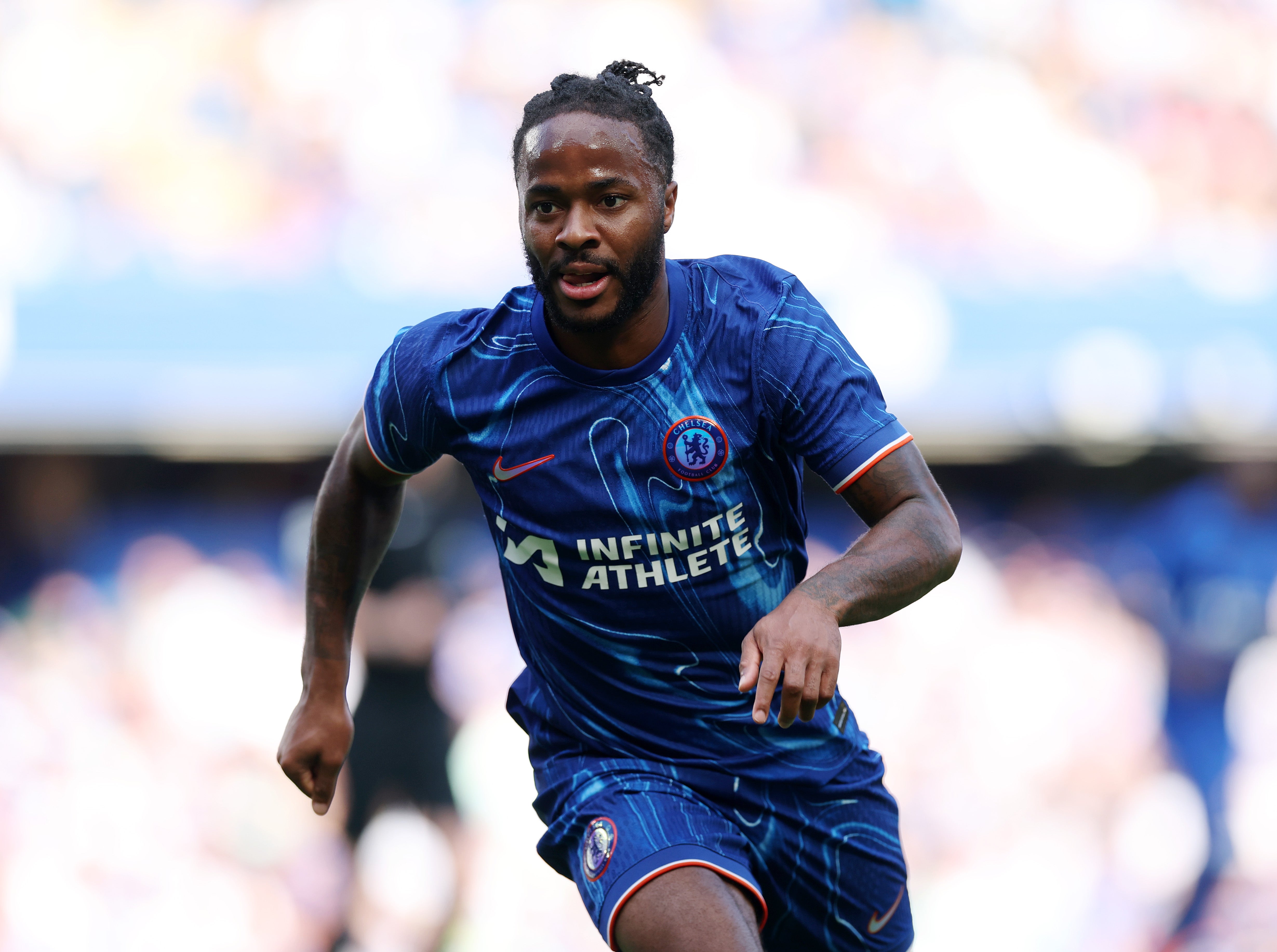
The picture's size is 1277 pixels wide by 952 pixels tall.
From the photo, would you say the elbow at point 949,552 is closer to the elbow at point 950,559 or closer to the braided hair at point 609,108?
the elbow at point 950,559

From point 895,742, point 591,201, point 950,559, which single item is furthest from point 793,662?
point 895,742

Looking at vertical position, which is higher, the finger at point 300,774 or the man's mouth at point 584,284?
the man's mouth at point 584,284

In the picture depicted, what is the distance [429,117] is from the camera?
7.48 m

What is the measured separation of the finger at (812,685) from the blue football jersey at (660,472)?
47cm

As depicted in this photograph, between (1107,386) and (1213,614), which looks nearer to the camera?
(1213,614)

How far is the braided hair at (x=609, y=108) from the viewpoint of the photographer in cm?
270

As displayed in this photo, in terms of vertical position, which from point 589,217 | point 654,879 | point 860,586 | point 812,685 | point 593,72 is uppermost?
point 593,72

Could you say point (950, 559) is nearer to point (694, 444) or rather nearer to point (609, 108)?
point (694, 444)

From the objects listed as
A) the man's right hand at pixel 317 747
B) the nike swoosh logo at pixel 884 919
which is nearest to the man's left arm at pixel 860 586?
the nike swoosh logo at pixel 884 919

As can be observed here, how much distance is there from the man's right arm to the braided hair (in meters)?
0.74

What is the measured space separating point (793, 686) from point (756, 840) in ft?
2.32

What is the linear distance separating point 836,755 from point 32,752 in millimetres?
5449

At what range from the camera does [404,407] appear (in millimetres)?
2941

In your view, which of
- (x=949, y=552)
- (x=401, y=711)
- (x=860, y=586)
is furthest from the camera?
(x=401, y=711)
